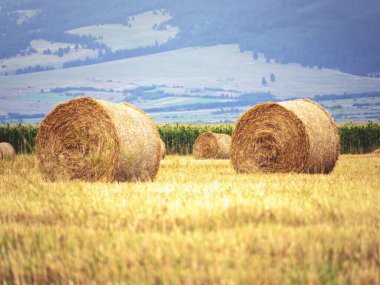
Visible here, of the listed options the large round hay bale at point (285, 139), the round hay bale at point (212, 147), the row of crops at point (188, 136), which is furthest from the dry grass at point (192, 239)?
the row of crops at point (188, 136)

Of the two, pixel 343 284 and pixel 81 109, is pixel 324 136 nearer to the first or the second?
pixel 81 109

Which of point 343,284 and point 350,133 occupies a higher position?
point 343,284

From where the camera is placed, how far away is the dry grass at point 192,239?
407 cm

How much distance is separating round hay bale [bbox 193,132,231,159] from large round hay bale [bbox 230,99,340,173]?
12036 millimetres

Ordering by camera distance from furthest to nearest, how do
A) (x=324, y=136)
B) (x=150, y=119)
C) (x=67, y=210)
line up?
(x=324, y=136) < (x=150, y=119) < (x=67, y=210)

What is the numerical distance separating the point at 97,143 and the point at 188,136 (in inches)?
1002

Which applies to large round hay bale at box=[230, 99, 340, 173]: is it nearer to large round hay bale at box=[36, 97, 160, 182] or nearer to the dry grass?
large round hay bale at box=[36, 97, 160, 182]

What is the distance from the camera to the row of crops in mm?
34969

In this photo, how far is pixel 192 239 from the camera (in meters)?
4.74

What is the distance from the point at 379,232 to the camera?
5160 millimetres

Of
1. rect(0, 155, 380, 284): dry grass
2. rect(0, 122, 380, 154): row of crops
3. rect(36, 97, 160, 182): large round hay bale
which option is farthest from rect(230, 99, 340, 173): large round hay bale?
rect(0, 122, 380, 154): row of crops

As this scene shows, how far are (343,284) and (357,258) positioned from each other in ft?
2.34

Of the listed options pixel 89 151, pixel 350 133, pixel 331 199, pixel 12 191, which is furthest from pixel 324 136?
pixel 350 133

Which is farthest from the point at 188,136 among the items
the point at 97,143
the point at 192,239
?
the point at 192,239
